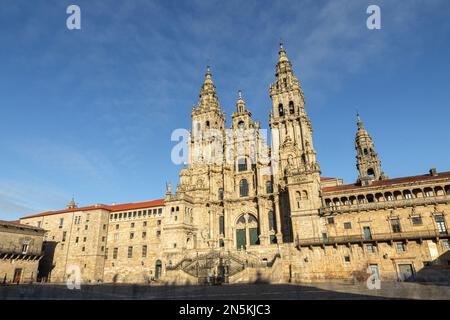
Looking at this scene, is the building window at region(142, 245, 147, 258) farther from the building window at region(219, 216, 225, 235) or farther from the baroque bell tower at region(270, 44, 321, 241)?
the baroque bell tower at region(270, 44, 321, 241)

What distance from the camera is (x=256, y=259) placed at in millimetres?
42688

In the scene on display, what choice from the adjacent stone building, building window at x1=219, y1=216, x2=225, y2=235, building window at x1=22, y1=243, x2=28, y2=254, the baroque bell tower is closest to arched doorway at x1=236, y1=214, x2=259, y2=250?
building window at x1=219, y1=216, x2=225, y2=235

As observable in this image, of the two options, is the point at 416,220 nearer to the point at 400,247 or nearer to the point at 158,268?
the point at 400,247

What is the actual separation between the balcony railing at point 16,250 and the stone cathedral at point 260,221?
21.0 feet

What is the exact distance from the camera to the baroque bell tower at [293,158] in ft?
149

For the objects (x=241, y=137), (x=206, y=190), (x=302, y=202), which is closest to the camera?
(x=302, y=202)

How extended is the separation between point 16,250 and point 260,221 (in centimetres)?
4044

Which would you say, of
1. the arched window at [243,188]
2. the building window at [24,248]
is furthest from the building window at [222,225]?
the building window at [24,248]

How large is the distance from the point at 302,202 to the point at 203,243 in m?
20.1

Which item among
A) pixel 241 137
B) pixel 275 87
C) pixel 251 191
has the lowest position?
pixel 251 191

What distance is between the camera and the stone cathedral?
128 ft

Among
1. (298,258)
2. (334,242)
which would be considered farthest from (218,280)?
(334,242)
